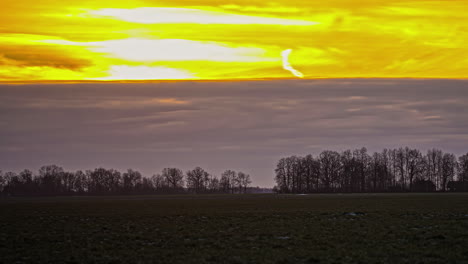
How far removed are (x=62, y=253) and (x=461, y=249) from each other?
1687 centimetres

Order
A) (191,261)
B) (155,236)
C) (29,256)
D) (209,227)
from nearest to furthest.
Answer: (191,261) → (29,256) → (155,236) → (209,227)

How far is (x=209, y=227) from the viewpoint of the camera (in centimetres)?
3931

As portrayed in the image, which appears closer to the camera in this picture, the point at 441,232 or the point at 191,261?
the point at 191,261

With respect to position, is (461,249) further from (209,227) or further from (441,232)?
(209,227)

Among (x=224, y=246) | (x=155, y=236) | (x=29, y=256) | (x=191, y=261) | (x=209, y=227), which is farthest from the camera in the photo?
(x=209, y=227)

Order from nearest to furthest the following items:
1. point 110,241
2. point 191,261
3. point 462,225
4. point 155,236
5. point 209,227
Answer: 1. point 191,261
2. point 110,241
3. point 155,236
4. point 462,225
5. point 209,227

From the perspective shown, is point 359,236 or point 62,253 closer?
point 62,253

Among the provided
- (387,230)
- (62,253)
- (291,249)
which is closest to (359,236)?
(387,230)

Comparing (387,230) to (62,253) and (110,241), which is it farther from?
(62,253)

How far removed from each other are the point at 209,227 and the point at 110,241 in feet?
32.0

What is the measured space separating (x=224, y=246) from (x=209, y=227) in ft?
38.8

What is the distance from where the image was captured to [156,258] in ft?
79.6

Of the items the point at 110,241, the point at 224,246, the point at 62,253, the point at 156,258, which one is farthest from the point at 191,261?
the point at 110,241

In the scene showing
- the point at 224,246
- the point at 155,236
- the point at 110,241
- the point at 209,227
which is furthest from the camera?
the point at 209,227
